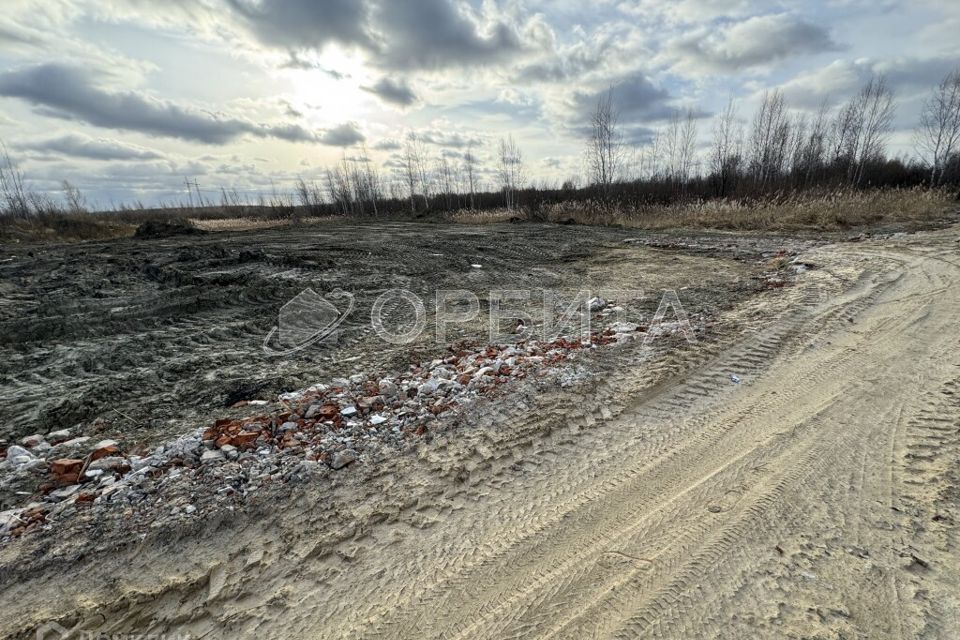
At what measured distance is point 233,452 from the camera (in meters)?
2.90

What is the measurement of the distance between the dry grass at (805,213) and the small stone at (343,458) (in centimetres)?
1705

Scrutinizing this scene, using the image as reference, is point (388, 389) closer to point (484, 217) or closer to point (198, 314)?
point (198, 314)

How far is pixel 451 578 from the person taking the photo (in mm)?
1960

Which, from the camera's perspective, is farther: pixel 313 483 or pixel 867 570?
pixel 313 483

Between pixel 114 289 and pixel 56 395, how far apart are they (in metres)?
4.88

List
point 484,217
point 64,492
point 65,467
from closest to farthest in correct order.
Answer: point 64,492 → point 65,467 → point 484,217

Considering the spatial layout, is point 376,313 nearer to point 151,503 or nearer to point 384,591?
point 151,503

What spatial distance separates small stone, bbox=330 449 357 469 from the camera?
2.75m

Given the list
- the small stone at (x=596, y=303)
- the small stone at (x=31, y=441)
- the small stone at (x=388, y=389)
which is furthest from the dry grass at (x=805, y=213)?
the small stone at (x=31, y=441)

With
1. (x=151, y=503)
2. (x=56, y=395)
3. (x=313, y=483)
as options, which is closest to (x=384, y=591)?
(x=313, y=483)

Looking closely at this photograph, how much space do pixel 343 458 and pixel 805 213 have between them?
18854 millimetres

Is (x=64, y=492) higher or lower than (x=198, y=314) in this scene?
lower

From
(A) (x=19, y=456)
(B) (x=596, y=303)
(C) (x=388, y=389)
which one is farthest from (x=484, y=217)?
(A) (x=19, y=456)

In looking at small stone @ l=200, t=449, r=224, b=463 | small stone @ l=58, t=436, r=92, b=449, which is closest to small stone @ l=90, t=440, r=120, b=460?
small stone @ l=58, t=436, r=92, b=449
